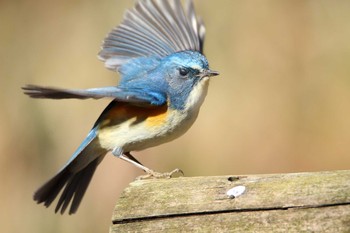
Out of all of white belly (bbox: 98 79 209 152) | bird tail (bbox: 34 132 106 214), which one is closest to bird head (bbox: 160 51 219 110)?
white belly (bbox: 98 79 209 152)

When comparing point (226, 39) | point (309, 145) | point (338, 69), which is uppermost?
point (226, 39)

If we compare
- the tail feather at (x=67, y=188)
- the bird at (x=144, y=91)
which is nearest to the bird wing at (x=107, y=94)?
the bird at (x=144, y=91)

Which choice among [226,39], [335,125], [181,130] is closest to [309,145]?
[335,125]

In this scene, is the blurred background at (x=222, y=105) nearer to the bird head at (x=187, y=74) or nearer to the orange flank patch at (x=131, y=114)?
the bird head at (x=187, y=74)

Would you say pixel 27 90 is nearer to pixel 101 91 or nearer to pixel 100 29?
pixel 101 91

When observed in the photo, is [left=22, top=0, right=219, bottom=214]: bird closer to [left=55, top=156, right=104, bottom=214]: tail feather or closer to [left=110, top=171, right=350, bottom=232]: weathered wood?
[left=55, top=156, right=104, bottom=214]: tail feather
